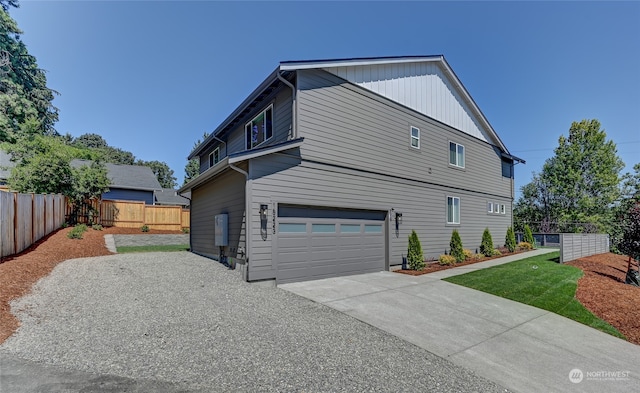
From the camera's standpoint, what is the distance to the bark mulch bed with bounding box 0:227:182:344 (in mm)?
4691

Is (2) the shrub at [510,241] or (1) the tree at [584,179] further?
(1) the tree at [584,179]

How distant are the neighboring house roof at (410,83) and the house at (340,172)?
0.04 m

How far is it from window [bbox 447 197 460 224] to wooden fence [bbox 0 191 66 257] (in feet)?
48.5

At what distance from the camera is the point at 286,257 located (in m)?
7.71

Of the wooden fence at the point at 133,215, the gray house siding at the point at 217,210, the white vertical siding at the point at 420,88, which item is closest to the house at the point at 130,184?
the wooden fence at the point at 133,215

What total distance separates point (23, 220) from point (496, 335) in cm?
1268

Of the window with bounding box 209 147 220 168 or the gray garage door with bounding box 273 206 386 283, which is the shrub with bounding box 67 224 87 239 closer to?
the window with bounding box 209 147 220 168

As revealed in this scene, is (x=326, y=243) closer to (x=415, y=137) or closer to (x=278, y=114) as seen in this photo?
(x=278, y=114)

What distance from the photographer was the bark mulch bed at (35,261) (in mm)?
4691

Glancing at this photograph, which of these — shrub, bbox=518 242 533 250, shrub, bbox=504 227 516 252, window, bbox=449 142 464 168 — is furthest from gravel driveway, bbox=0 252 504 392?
shrub, bbox=518 242 533 250

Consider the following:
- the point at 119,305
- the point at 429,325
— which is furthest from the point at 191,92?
the point at 429,325

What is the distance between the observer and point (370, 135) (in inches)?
398

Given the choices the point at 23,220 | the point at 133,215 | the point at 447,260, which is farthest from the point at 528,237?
the point at 133,215
